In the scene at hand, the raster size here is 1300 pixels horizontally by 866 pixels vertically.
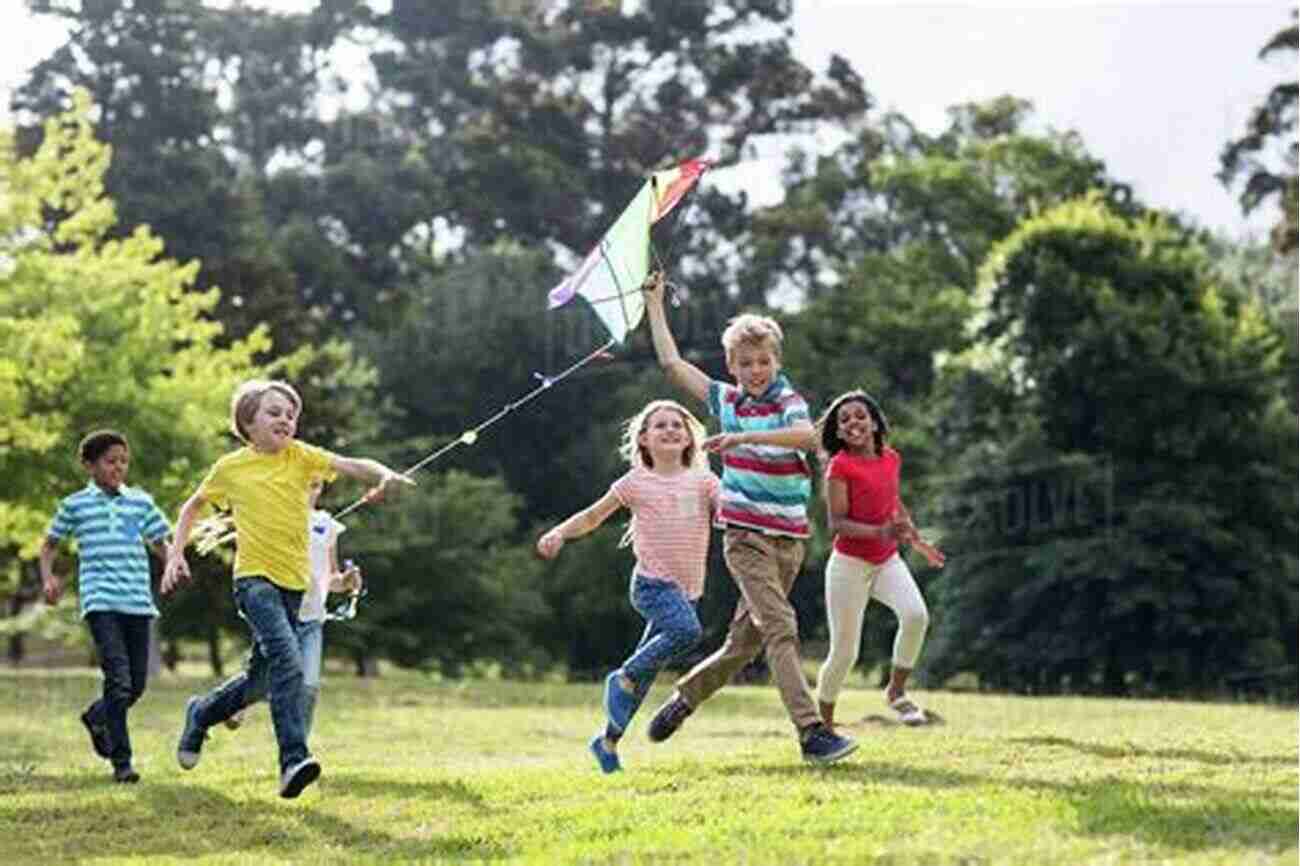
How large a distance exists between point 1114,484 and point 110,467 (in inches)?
1025

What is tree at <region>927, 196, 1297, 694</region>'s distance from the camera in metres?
35.9

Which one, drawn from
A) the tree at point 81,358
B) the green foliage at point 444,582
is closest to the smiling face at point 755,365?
the tree at point 81,358

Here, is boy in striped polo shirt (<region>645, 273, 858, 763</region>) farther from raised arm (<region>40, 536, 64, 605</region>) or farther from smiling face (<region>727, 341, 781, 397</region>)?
raised arm (<region>40, 536, 64, 605</region>)

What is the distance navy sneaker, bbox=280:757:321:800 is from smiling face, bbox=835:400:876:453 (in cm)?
343

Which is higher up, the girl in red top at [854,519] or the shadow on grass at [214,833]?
the girl in red top at [854,519]

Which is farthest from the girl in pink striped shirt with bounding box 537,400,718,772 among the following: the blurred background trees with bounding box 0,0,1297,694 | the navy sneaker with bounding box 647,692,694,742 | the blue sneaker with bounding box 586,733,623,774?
the blurred background trees with bounding box 0,0,1297,694

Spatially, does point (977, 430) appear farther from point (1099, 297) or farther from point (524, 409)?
point (524, 409)

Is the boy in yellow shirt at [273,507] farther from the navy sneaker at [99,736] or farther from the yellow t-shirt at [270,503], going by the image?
the navy sneaker at [99,736]

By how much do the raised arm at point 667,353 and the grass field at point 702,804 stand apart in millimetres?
1832

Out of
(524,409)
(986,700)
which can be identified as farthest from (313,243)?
(986,700)

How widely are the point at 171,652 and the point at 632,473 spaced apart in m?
33.5

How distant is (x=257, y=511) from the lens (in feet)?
35.3

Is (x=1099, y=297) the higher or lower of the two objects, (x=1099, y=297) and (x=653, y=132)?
the lower

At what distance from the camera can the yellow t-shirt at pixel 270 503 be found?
35.2ft
